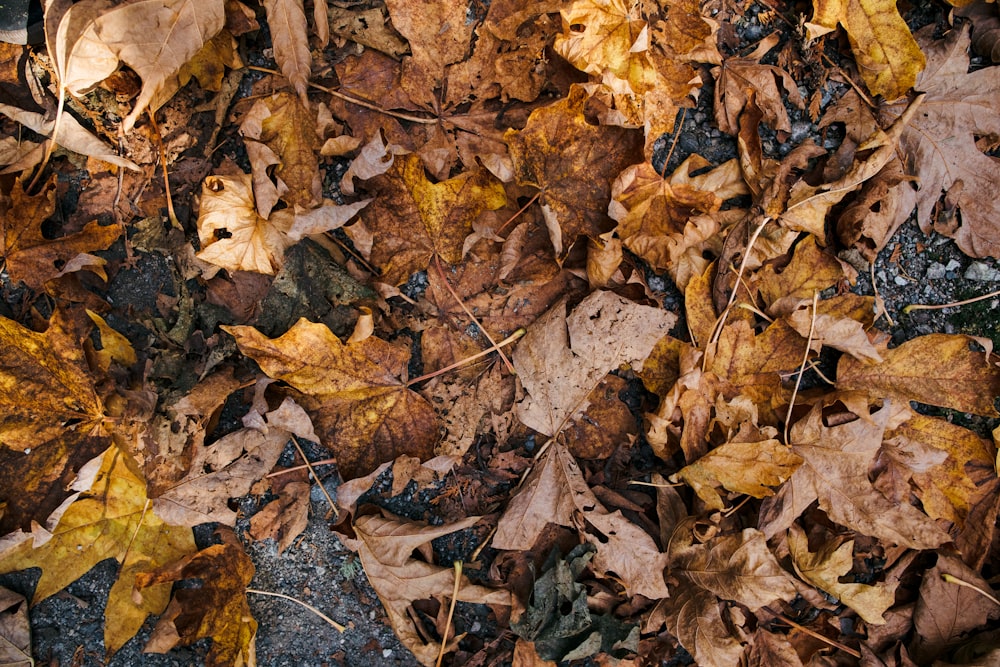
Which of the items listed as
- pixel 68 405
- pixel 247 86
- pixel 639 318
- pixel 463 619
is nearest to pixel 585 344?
pixel 639 318

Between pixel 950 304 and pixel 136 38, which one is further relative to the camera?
pixel 950 304

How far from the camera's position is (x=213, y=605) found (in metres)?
2.05

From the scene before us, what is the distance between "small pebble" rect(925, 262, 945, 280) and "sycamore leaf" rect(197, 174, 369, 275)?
6.43 feet

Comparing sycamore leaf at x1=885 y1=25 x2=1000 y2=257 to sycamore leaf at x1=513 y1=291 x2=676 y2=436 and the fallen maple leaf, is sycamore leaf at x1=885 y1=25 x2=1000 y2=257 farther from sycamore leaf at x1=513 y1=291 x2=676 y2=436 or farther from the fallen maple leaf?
the fallen maple leaf

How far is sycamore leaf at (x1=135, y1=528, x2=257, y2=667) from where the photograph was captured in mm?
2012

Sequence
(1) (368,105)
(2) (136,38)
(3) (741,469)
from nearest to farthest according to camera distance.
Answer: (2) (136,38)
(3) (741,469)
(1) (368,105)

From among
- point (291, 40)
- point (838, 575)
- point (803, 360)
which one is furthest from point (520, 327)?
point (838, 575)

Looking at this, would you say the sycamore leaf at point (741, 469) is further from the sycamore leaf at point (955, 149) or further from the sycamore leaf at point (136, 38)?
the sycamore leaf at point (136, 38)

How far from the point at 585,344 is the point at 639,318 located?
196 millimetres

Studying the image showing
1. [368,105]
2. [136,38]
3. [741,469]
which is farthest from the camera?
[368,105]

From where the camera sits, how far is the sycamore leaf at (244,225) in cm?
193

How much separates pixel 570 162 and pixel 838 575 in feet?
5.33

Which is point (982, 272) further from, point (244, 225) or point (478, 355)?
point (244, 225)

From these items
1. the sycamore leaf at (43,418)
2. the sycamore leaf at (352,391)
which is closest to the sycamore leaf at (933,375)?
the sycamore leaf at (352,391)
